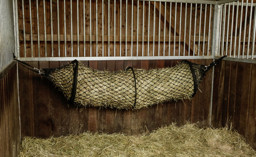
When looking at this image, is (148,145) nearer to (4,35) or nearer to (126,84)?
(126,84)

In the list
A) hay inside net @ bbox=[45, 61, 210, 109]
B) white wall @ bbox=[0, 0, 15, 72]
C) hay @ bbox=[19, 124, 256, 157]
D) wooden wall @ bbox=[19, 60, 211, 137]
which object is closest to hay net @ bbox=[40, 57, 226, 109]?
hay inside net @ bbox=[45, 61, 210, 109]

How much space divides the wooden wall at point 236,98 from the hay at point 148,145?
0.40 feet

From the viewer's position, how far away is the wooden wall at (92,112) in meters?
2.61

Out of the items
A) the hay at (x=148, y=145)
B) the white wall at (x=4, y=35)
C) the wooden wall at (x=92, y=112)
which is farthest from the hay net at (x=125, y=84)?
the white wall at (x=4, y=35)

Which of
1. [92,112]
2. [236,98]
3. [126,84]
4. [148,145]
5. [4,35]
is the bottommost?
[148,145]

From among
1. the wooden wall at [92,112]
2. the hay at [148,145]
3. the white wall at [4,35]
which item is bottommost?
the hay at [148,145]

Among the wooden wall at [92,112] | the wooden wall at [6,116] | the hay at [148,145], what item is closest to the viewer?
the wooden wall at [6,116]

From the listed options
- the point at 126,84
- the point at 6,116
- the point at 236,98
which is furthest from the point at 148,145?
the point at 6,116

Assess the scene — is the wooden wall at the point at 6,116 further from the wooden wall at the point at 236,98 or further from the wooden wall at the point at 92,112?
the wooden wall at the point at 236,98

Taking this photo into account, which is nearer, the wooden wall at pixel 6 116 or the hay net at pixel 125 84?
the wooden wall at pixel 6 116

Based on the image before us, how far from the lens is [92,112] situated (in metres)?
2.77

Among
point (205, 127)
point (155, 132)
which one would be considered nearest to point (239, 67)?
point (205, 127)

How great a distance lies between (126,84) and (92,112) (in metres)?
0.54

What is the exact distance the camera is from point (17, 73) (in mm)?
2516
